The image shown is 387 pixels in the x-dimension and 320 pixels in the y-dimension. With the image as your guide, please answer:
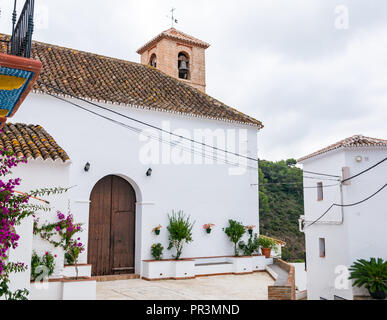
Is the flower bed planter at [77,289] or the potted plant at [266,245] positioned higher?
the potted plant at [266,245]

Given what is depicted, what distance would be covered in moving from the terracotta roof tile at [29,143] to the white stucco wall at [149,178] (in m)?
1.49

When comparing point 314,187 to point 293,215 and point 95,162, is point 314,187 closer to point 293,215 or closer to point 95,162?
point 95,162

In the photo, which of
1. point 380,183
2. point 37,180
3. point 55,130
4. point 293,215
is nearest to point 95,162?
point 55,130

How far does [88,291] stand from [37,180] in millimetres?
2516

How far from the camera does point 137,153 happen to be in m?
12.1

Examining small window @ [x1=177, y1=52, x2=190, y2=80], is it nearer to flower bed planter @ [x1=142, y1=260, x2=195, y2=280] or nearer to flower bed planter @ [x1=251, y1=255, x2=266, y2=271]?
flower bed planter @ [x1=251, y1=255, x2=266, y2=271]

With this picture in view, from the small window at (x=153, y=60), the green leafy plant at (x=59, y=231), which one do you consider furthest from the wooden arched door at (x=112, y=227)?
the small window at (x=153, y=60)

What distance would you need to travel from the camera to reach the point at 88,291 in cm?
810

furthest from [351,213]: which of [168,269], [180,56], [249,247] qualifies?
[180,56]

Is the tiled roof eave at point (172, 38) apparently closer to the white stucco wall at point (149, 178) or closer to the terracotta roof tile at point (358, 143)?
the white stucco wall at point (149, 178)

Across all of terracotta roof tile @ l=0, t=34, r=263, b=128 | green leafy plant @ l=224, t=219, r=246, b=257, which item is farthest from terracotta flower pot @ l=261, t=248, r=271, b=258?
terracotta roof tile @ l=0, t=34, r=263, b=128

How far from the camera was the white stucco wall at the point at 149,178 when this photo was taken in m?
11.0

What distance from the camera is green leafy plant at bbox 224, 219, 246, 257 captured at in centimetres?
1303

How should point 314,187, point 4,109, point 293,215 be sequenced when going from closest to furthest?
point 4,109, point 314,187, point 293,215
